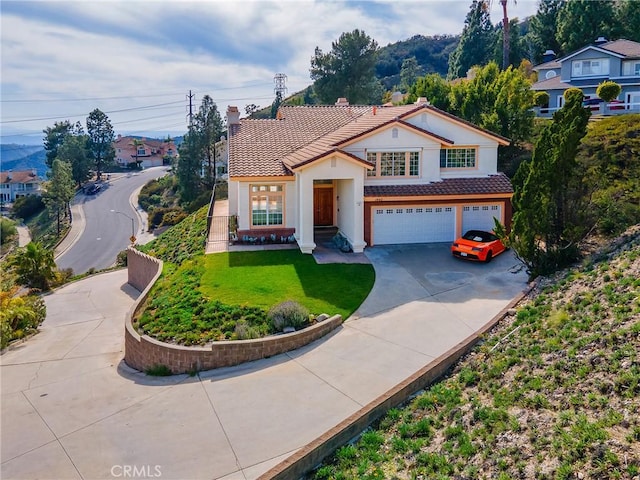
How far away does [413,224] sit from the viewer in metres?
23.1

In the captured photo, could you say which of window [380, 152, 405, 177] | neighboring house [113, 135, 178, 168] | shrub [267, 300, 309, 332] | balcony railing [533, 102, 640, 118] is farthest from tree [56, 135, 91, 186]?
shrub [267, 300, 309, 332]

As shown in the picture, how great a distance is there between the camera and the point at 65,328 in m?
21.0

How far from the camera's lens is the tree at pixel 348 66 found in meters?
51.3

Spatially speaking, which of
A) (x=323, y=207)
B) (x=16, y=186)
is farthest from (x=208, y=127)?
(x=16, y=186)

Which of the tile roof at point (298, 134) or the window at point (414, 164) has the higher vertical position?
the tile roof at point (298, 134)

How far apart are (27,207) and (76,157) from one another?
1126 centimetres

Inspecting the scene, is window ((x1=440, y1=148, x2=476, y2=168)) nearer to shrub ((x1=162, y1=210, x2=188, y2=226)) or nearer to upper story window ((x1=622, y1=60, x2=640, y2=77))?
upper story window ((x1=622, y1=60, x2=640, y2=77))

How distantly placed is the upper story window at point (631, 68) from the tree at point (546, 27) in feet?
68.5

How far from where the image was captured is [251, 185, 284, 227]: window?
23.3 m

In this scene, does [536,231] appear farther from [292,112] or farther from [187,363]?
[292,112]

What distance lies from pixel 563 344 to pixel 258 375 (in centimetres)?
708

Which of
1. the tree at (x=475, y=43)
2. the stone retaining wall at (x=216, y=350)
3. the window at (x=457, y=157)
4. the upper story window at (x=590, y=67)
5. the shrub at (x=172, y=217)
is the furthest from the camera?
the tree at (x=475, y=43)

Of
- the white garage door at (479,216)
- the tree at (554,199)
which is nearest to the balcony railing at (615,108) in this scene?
the white garage door at (479,216)

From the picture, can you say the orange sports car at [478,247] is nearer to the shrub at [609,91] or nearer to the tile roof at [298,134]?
the tile roof at [298,134]
